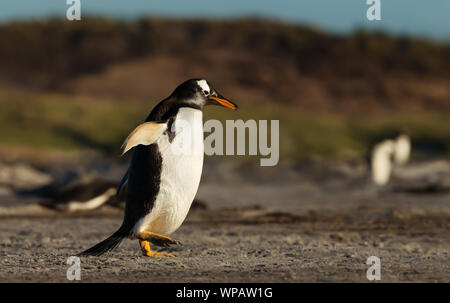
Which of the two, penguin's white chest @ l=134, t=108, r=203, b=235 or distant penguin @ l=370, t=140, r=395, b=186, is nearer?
penguin's white chest @ l=134, t=108, r=203, b=235

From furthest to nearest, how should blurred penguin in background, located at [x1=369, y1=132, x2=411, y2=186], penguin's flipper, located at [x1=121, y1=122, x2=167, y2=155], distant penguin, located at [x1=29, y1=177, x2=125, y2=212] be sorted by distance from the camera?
blurred penguin in background, located at [x1=369, y1=132, x2=411, y2=186], distant penguin, located at [x1=29, y1=177, x2=125, y2=212], penguin's flipper, located at [x1=121, y1=122, x2=167, y2=155]

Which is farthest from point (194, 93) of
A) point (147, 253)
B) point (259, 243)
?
point (259, 243)

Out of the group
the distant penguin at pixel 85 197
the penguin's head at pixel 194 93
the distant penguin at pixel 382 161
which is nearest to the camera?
the penguin's head at pixel 194 93

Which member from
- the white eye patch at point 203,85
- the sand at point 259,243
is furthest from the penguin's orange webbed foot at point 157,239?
the white eye patch at point 203,85

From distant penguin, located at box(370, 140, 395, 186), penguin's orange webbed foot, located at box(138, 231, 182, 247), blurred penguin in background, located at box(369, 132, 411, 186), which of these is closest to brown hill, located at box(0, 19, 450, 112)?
blurred penguin in background, located at box(369, 132, 411, 186)

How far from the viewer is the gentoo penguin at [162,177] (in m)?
6.15

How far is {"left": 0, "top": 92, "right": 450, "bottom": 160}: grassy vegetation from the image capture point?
91.5 ft

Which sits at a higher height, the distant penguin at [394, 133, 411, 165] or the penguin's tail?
the distant penguin at [394, 133, 411, 165]

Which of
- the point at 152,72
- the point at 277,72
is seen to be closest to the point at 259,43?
the point at 277,72

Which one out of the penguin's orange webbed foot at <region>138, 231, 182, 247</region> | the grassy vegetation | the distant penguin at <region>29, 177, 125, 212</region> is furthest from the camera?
the grassy vegetation

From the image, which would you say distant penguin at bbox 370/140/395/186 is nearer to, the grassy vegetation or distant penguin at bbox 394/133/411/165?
distant penguin at bbox 394/133/411/165

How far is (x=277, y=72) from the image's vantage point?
7481 cm

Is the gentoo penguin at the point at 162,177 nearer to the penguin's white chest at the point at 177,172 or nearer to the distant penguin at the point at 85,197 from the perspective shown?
the penguin's white chest at the point at 177,172

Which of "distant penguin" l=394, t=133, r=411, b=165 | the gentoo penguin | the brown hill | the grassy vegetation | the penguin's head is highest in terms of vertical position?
the brown hill
